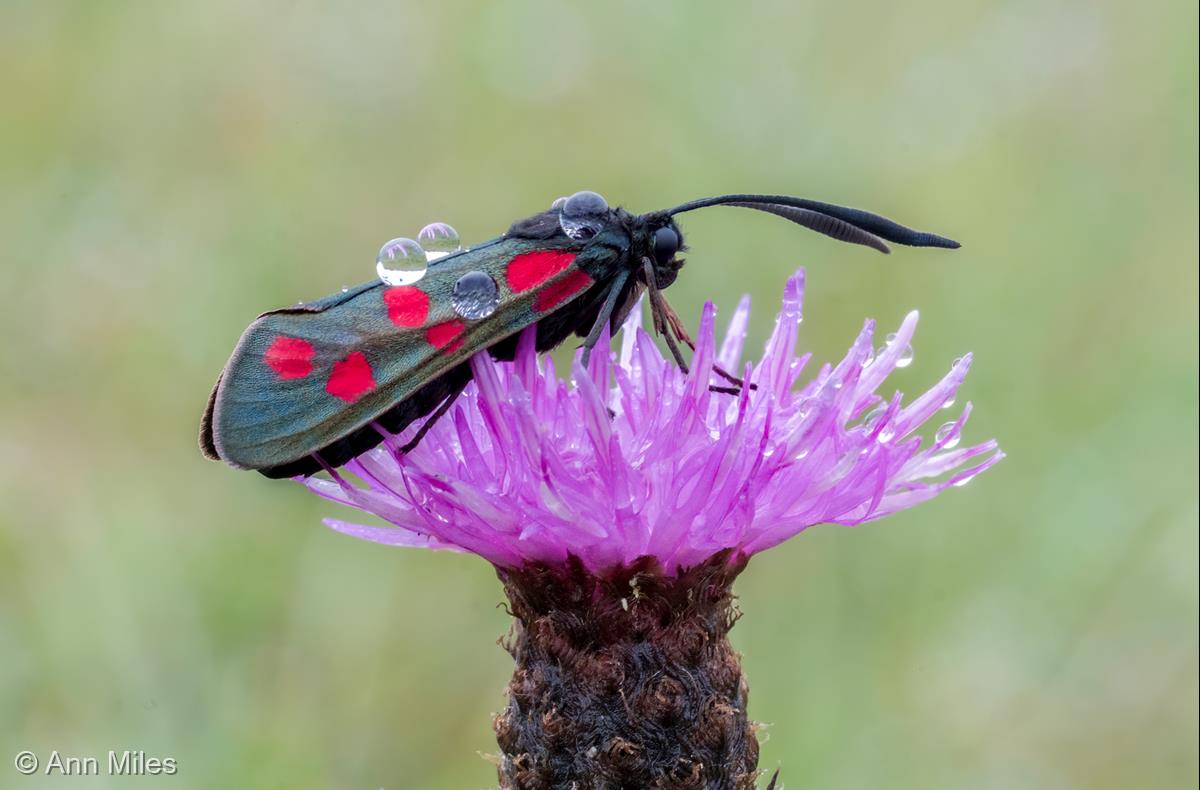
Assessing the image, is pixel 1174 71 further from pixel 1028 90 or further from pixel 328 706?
pixel 328 706

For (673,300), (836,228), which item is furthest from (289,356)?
(673,300)

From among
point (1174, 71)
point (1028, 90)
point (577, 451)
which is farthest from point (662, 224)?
point (1174, 71)

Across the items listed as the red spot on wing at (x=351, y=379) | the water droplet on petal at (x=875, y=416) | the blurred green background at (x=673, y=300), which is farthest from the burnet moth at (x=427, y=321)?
the blurred green background at (x=673, y=300)

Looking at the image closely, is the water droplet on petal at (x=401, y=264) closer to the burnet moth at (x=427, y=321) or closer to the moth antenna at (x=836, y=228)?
the burnet moth at (x=427, y=321)

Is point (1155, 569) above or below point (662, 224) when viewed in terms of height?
below

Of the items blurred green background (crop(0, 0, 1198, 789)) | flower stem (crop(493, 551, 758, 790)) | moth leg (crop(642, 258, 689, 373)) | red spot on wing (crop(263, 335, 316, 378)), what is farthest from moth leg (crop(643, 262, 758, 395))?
blurred green background (crop(0, 0, 1198, 789))

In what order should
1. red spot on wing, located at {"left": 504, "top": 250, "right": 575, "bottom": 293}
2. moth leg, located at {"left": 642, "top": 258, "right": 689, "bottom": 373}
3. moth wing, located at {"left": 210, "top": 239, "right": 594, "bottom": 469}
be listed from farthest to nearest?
moth leg, located at {"left": 642, "top": 258, "right": 689, "bottom": 373}
red spot on wing, located at {"left": 504, "top": 250, "right": 575, "bottom": 293}
moth wing, located at {"left": 210, "top": 239, "right": 594, "bottom": 469}

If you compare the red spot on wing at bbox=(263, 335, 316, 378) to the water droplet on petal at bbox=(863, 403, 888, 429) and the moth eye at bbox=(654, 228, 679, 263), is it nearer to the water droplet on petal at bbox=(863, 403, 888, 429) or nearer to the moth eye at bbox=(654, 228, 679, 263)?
the moth eye at bbox=(654, 228, 679, 263)
